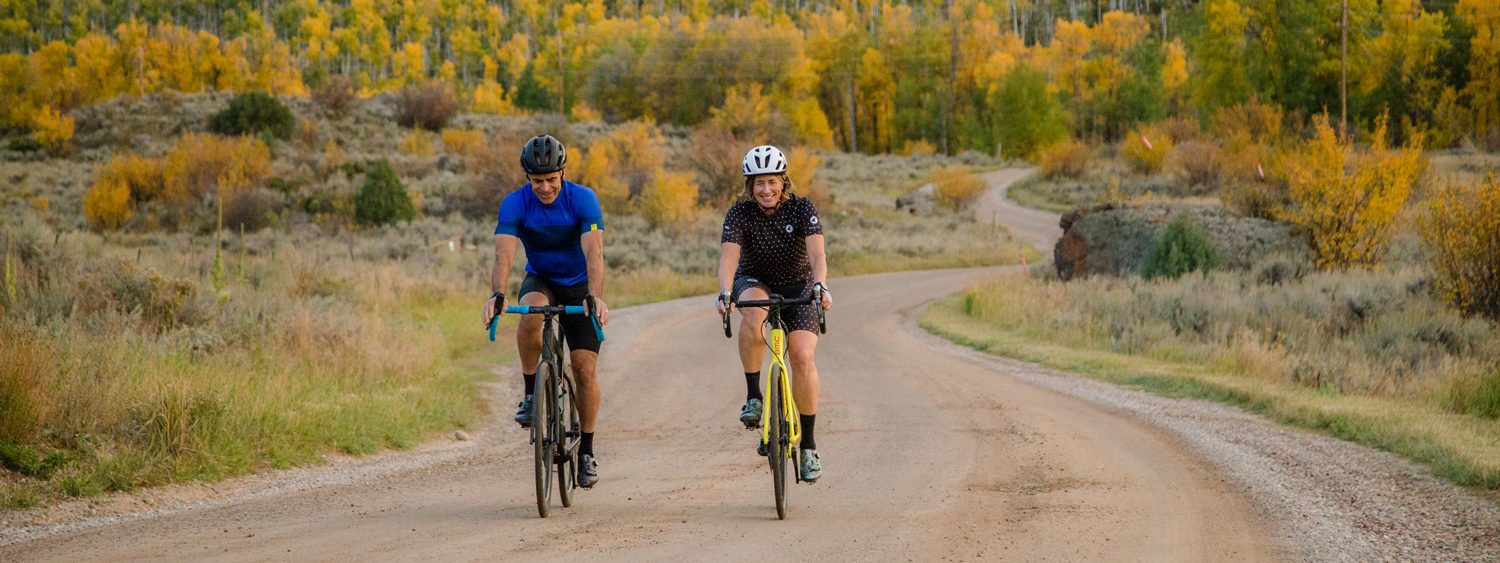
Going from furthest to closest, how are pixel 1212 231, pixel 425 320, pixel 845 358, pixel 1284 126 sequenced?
pixel 1284 126 → pixel 1212 231 → pixel 425 320 → pixel 845 358

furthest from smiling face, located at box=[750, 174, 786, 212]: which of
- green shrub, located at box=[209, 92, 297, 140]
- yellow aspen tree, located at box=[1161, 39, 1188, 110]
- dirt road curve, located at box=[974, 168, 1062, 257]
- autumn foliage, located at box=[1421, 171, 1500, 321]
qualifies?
yellow aspen tree, located at box=[1161, 39, 1188, 110]

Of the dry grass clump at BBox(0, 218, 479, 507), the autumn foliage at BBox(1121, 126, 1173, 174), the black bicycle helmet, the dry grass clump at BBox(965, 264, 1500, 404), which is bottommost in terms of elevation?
the autumn foliage at BBox(1121, 126, 1173, 174)

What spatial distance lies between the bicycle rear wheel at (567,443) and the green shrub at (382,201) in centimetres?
3646

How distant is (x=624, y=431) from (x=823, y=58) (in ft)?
346

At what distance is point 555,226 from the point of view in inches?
306

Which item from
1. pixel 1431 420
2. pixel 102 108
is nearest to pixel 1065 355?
pixel 1431 420

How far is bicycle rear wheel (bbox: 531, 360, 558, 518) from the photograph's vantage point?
7.41 metres

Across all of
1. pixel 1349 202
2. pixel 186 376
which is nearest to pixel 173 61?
pixel 1349 202

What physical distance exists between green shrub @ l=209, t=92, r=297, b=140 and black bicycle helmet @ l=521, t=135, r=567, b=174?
200ft

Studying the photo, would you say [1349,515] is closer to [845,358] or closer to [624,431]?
[624,431]

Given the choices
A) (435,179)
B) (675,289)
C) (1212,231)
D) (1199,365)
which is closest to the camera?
(1199,365)

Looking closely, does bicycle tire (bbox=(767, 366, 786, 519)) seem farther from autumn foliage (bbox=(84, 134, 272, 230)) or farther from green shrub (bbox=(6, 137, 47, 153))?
green shrub (bbox=(6, 137, 47, 153))

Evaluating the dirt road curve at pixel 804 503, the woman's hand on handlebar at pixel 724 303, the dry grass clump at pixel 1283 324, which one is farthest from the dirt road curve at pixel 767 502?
the dry grass clump at pixel 1283 324

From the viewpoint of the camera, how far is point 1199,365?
17.4 meters
